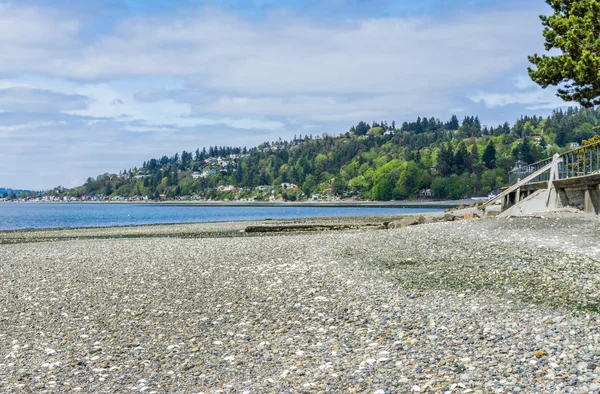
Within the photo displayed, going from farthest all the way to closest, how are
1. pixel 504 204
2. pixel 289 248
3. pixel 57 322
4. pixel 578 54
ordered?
pixel 504 204 < pixel 578 54 < pixel 289 248 < pixel 57 322

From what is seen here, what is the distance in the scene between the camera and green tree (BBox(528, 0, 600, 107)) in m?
25.1

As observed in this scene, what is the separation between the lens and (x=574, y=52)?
27688 mm

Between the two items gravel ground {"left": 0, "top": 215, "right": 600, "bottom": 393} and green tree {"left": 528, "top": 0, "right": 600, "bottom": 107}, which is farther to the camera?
green tree {"left": 528, "top": 0, "right": 600, "bottom": 107}

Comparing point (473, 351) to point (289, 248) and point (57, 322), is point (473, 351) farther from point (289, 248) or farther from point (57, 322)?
point (289, 248)

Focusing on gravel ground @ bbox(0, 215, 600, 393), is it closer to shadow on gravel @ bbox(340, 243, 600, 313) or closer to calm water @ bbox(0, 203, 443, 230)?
shadow on gravel @ bbox(340, 243, 600, 313)

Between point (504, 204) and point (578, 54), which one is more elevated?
point (578, 54)

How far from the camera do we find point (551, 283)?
12.8 metres

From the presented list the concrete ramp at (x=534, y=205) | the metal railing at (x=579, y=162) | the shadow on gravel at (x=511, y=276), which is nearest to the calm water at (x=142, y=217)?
the concrete ramp at (x=534, y=205)

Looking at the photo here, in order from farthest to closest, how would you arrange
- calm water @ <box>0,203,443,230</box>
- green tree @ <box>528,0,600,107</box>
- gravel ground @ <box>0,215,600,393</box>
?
calm water @ <box>0,203,443,230</box>, green tree @ <box>528,0,600,107</box>, gravel ground @ <box>0,215,600,393</box>

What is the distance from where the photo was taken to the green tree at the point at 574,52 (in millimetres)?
25094

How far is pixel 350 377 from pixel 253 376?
1.53 metres

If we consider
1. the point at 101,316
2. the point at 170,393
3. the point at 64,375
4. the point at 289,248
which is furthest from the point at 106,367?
the point at 289,248

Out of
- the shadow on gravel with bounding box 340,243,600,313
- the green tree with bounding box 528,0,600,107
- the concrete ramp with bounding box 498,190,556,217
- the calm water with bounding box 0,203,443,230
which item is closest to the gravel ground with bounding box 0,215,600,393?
the shadow on gravel with bounding box 340,243,600,313

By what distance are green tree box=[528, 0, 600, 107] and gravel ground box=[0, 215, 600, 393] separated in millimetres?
9853
